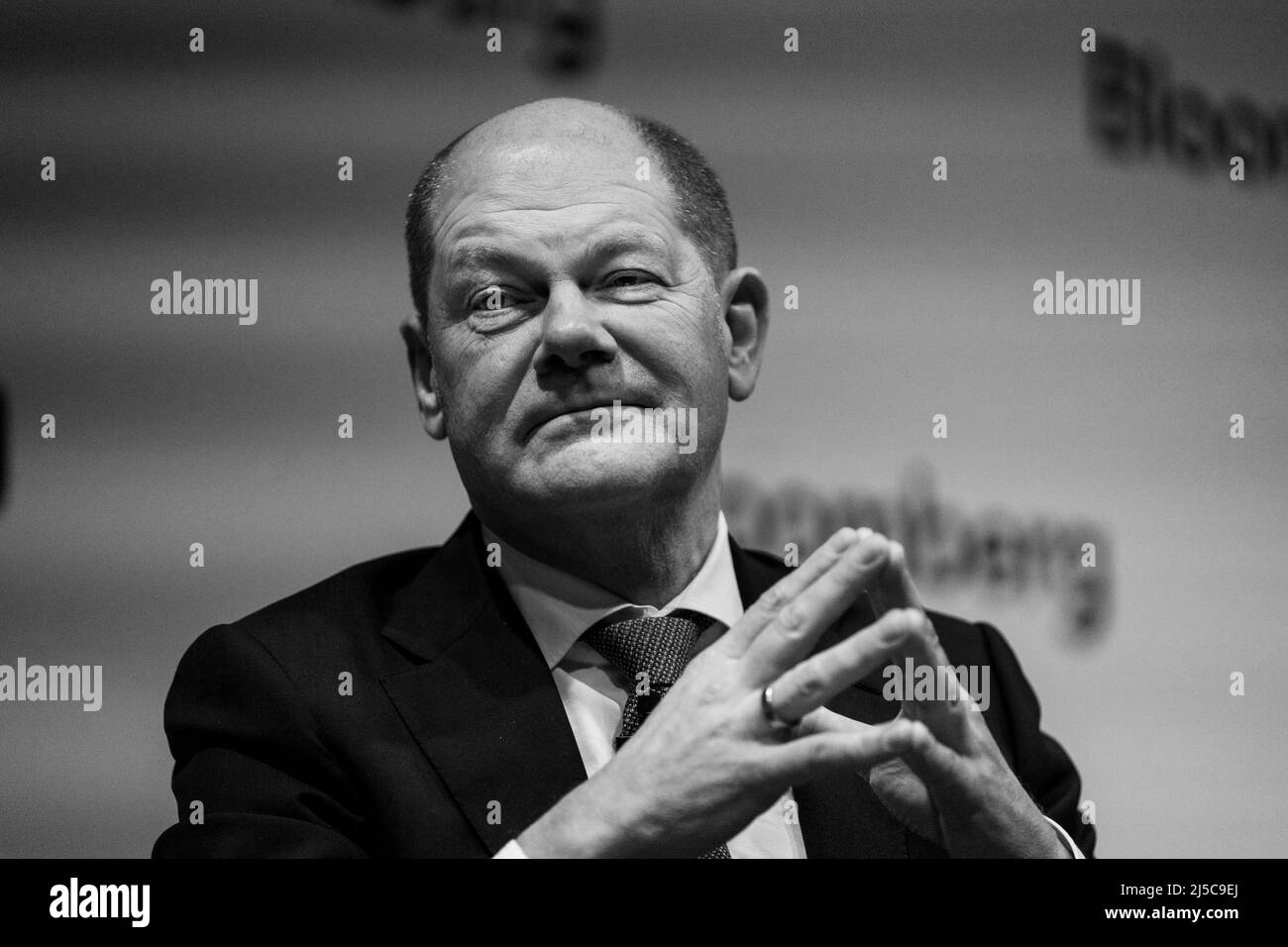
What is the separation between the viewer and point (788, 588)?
74.7 inches

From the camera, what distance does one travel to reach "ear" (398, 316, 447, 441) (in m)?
2.52

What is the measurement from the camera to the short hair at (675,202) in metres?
2.49

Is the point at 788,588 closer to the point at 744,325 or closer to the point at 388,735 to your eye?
the point at 388,735

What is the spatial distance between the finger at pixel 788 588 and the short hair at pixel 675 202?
2.41 feet

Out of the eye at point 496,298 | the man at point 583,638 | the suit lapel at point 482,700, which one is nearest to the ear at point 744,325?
the man at point 583,638

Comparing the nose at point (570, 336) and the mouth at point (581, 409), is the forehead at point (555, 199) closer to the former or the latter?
the nose at point (570, 336)

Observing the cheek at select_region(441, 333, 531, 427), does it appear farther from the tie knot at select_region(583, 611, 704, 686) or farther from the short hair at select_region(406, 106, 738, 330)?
the tie knot at select_region(583, 611, 704, 686)

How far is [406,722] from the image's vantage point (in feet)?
7.28

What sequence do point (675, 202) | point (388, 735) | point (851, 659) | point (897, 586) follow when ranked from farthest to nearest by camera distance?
point (675, 202)
point (388, 735)
point (897, 586)
point (851, 659)

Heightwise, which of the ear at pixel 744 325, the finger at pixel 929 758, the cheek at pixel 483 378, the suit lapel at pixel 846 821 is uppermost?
the ear at pixel 744 325

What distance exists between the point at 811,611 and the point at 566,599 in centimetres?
63

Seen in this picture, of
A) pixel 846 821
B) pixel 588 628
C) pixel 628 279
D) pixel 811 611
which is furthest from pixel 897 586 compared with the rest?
pixel 628 279

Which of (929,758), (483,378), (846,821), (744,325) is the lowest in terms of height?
(846,821)

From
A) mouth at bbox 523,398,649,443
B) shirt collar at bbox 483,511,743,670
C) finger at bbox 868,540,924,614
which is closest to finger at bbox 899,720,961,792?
finger at bbox 868,540,924,614
